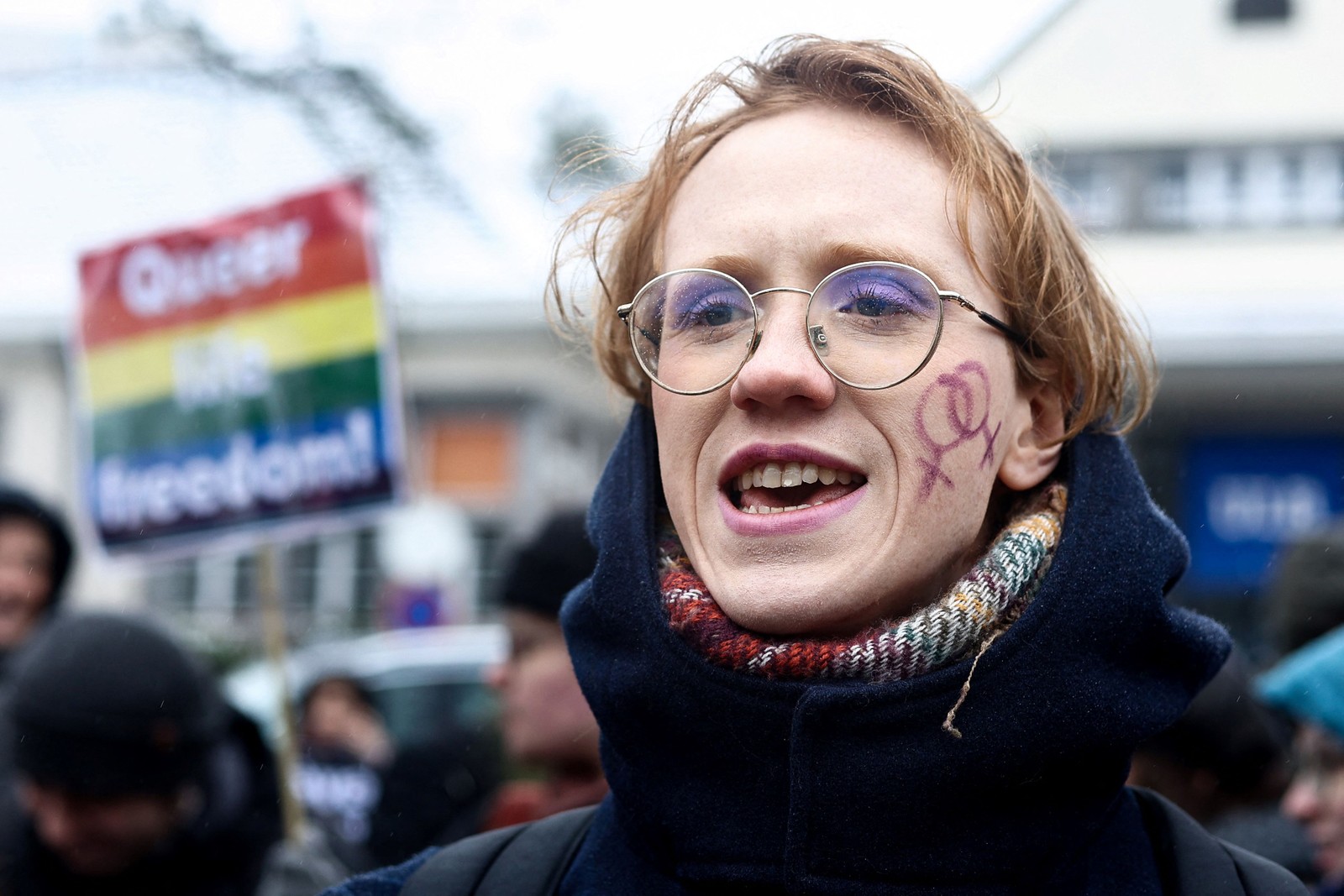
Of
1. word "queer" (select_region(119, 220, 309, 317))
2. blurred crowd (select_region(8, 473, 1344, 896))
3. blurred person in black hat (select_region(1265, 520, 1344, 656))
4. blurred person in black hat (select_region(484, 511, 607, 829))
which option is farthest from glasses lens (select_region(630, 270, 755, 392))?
word "queer" (select_region(119, 220, 309, 317))

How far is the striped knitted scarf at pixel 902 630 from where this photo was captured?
1511mm

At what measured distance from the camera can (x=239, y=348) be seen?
4.34m

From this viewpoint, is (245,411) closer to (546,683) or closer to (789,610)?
(546,683)

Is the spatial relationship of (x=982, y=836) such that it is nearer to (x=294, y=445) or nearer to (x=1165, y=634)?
(x=1165, y=634)

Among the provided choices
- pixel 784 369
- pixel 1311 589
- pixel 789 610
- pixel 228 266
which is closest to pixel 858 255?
pixel 784 369

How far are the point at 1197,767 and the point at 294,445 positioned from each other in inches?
109

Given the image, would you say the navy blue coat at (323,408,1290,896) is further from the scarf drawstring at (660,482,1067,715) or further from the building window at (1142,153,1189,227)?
the building window at (1142,153,1189,227)

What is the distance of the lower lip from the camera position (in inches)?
61.4

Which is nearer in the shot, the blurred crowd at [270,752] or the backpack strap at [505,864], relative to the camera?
the backpack strap at [505,864]

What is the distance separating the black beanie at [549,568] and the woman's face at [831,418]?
65.9 inches

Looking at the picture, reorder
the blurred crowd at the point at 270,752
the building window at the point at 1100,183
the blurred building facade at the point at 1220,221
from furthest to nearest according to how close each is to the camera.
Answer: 1. the building window at the point at 1100,183
2. the blurred building facade at the point at 1220,221
3. the blurred crowd at the point at 270,752

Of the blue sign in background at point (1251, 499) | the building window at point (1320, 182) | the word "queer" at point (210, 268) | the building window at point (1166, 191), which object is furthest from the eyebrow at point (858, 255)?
the blue sign in background at point (1251, 499)

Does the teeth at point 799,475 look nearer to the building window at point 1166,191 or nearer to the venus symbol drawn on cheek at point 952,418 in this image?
the venus symbol drawn on cheek at point 952,418

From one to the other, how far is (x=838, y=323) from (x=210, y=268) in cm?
337
